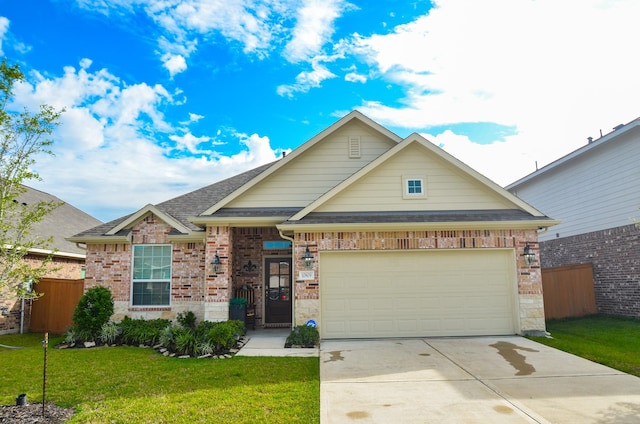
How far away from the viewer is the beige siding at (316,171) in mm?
12258

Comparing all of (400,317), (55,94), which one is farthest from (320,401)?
(55,94)

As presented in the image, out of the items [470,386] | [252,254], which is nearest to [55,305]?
[252,254]

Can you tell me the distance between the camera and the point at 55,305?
1365 centimetres

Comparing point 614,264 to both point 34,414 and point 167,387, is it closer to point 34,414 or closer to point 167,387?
point 167,387

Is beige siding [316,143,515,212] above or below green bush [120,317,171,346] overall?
above

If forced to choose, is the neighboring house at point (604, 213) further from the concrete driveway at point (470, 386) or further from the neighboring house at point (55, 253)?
the neighboring house at point (55, 253)

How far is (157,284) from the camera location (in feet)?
40.0

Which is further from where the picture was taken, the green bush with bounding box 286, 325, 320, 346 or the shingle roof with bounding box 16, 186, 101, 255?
the shingle roof with bounding box 16, 186, 101, 255

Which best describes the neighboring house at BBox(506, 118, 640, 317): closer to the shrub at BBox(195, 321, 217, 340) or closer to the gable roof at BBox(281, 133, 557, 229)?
the gable roof at BBox(281, 133, 557, 229)

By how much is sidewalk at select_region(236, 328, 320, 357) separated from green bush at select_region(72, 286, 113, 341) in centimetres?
381

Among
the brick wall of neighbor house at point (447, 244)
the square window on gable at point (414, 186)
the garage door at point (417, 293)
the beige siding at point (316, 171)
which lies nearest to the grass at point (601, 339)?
the brick wall of neighbor house at point (447, 244)

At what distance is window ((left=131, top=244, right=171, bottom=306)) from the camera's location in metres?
12.1

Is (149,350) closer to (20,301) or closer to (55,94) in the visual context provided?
(55,94)

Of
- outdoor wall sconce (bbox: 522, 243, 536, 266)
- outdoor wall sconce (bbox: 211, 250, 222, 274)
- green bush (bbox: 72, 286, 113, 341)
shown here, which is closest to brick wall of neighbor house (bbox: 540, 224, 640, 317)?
outdoor wall sconce (bbox: 522, 243, 536, 266)
